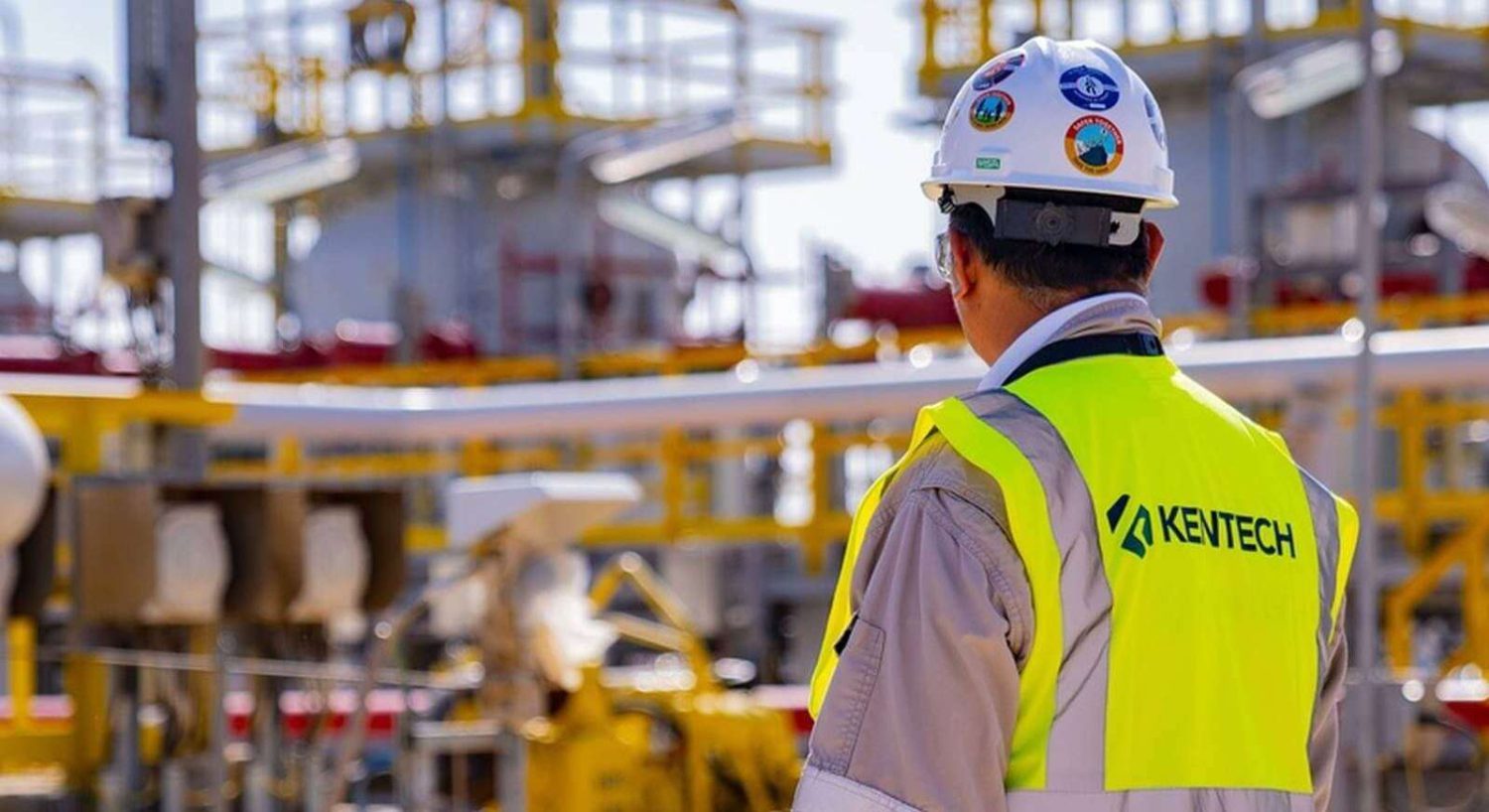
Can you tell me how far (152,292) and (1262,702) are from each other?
5389mm

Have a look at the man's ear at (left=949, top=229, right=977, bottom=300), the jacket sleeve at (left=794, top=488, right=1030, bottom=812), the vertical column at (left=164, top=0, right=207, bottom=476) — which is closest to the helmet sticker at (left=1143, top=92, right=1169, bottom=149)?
the man's ear at (left=949, top=229, right=977, bottom=300)

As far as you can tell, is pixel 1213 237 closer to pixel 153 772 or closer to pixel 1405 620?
pixel 1405 620

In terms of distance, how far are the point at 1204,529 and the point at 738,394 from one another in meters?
6.54

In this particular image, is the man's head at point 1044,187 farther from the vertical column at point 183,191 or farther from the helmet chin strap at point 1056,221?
the vertical column at point 183,191

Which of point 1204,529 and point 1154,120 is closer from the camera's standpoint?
point 1204,529

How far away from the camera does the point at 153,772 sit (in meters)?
6.52

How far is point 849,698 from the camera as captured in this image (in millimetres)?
2121

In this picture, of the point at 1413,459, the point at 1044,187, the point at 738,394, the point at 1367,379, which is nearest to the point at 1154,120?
the point at 1044,187

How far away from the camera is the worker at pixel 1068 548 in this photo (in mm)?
2086

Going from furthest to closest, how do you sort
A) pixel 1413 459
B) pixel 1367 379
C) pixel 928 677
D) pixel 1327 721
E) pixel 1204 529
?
pixel 1413 459, pixel 1367 379, pixel 1327 721, pixel 1204 529, pixel 928 677

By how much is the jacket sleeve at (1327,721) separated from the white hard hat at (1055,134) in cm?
49

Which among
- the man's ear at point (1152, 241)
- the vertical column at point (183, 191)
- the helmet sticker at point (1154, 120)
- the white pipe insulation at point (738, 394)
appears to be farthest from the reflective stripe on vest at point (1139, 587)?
the vertical column at point (183, 191)

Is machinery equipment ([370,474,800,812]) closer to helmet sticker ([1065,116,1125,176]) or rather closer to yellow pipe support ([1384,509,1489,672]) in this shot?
yellow pipe support ([1384,509,1489,672])

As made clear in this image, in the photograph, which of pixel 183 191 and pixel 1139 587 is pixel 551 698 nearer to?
pixel 183 191
